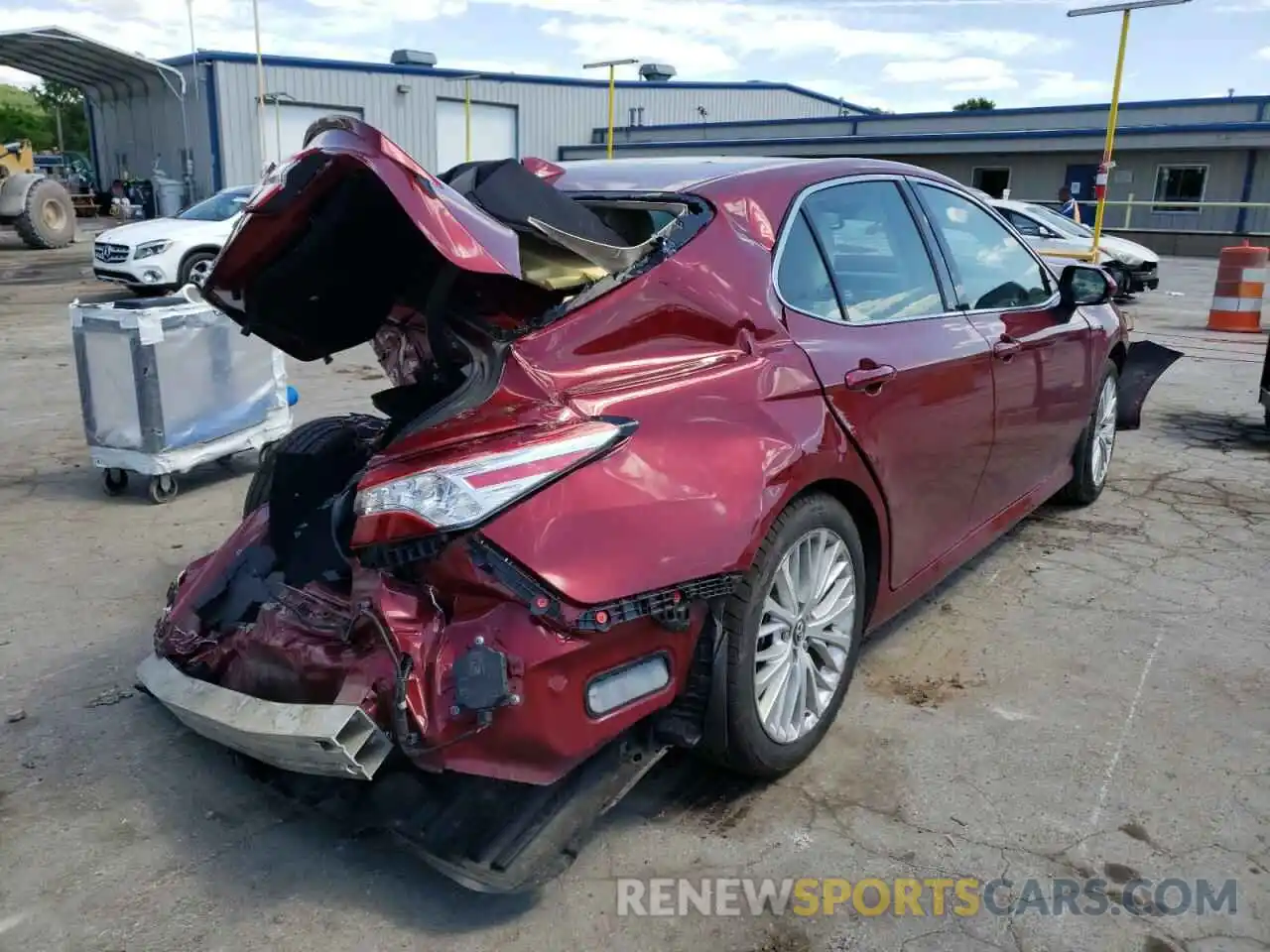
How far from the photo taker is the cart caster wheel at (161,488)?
5.63 metres

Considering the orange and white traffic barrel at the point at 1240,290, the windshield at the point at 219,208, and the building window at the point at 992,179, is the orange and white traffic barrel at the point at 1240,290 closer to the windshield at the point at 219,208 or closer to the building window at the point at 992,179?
the windshield at the point at 219,208

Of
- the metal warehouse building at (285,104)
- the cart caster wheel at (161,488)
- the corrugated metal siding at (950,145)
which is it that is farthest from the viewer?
the metal warehouse building at (285,104)

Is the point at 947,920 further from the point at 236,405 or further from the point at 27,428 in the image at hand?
the point at 27,428

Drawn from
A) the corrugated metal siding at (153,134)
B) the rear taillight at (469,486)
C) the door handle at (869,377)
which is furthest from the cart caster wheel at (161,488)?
the corrugated metal siding at (153,134)

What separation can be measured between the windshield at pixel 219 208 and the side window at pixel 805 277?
1364 cm

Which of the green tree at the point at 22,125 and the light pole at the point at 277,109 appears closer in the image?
the light pole at the point at 277,109

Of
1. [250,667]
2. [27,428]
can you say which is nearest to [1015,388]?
[250,667]

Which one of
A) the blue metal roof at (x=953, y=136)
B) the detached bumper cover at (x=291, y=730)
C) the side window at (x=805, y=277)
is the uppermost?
the blue metal roof at (x=953, y=136)

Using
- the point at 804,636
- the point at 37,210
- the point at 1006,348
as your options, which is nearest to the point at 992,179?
Answer: the point at 37,210

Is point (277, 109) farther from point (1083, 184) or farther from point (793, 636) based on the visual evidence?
point (793, 636)

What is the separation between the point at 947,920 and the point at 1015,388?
2251mm

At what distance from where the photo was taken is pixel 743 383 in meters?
2.72

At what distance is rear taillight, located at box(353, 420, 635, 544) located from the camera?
→ 7.39 ft
